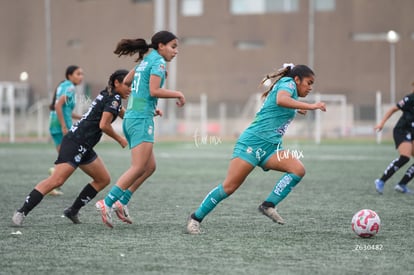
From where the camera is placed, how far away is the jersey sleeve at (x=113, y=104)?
8.88 metres

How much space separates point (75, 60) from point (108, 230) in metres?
42.6

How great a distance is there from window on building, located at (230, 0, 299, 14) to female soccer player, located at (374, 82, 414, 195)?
111ft

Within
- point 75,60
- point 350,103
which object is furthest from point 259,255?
point 75,60

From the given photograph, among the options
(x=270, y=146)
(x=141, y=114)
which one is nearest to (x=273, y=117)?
(x=270, y=146)

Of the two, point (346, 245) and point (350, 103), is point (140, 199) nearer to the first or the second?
point (346, 245)

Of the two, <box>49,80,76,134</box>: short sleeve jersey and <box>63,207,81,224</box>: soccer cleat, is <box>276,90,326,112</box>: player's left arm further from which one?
<box>49,80,76,134</box>: short sleeve jersey

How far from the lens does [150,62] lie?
8523 millimetres

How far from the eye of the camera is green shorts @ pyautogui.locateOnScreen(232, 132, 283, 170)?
8.27m

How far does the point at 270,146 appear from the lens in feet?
27.5

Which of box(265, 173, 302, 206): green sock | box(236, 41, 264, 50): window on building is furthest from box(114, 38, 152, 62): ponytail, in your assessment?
box(236, 41, 264, 50): window on building

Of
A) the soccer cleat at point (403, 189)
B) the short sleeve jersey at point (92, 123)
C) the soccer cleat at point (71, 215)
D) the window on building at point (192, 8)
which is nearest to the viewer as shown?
the short sleeve jersey at point (92, 123)

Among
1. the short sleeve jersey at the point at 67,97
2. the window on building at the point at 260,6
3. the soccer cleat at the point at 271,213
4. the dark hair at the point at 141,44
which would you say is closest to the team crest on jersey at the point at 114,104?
the dark hair at the point at 141,44

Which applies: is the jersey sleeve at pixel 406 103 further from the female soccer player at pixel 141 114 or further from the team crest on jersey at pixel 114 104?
the team crest on jersey at pixel 114 104

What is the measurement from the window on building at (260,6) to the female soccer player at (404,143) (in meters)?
33.8
